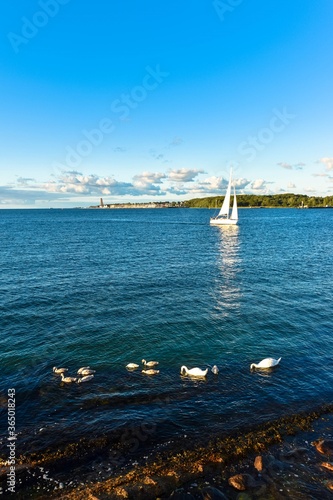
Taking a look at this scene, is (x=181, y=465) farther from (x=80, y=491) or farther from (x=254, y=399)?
(x=254, y=399)

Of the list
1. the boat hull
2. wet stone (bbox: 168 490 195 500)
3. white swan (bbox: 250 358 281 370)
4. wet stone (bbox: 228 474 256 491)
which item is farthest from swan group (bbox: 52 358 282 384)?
the boat hull

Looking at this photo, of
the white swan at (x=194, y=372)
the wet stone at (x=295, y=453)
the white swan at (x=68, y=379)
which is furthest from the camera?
the white swan at (x=194, y=372)

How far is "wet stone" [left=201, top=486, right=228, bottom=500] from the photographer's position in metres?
11.0

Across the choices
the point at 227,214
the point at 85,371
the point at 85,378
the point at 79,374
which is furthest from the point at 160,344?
the point at 227,214

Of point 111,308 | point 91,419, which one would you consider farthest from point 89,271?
point 91,419

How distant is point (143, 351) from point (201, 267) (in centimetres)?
3005

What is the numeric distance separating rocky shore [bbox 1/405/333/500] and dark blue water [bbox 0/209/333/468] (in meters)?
1.13

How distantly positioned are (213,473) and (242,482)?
1.17 metres

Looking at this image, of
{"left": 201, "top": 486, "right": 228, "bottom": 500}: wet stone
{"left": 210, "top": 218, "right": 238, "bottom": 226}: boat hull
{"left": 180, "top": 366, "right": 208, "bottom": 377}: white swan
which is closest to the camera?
{"left": 201, "top": 486, "right": 228, "bottom": 500}: wet stone

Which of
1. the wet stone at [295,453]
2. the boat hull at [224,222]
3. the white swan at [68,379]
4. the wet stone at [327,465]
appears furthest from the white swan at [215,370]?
the boat hull at [224,222]

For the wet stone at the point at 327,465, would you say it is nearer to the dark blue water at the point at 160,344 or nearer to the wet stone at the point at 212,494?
the dark blue water at the point at 160,344

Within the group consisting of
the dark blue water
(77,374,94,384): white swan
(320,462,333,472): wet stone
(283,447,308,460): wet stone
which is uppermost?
(320,462,333,472): wet stone

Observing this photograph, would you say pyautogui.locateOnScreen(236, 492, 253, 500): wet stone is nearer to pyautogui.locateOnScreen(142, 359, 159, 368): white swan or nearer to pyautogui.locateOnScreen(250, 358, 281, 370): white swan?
pyautogui.locateOnScreen(250, 358, 281, 370): white swan

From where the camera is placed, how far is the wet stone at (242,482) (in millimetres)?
11502
